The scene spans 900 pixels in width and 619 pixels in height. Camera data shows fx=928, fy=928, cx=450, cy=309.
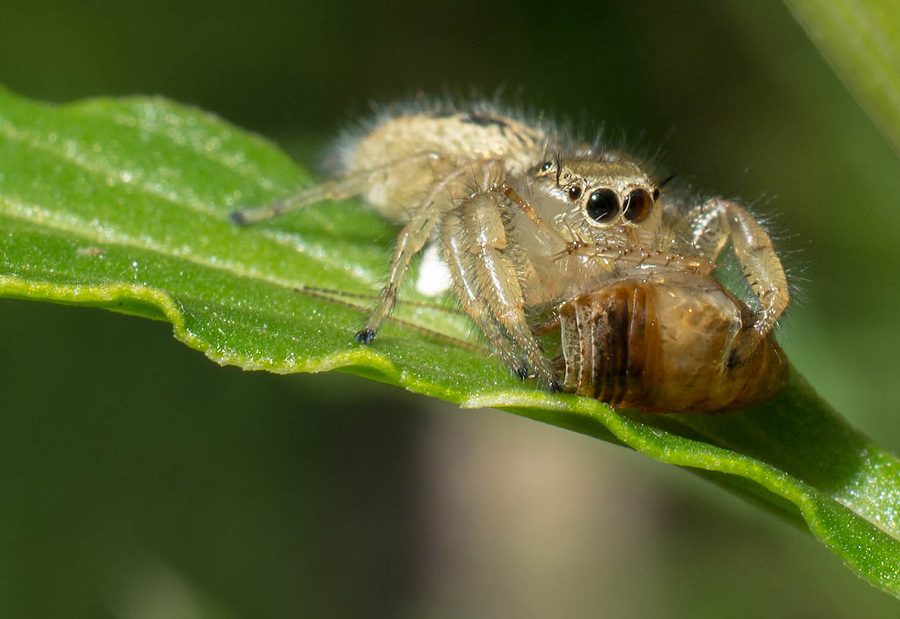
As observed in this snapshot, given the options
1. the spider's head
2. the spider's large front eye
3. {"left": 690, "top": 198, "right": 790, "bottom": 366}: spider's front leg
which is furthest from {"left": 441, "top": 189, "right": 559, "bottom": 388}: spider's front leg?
{"left": 690, "top": 198, "right": 790, "bottom": 366}: spider's front leg

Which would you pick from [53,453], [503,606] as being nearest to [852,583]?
[503,606]

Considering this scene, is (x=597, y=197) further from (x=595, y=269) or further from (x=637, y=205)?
(x=595, y=269)

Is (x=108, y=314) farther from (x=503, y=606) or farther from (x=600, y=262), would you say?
(x=600, y=262)

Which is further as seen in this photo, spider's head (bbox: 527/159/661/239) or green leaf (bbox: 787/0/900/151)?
spider's head (bbox: 527/159/661/239)

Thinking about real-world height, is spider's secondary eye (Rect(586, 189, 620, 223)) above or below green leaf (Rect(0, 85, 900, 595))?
above

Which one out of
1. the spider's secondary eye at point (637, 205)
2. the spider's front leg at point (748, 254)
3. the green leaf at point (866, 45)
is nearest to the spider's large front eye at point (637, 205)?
the spider's secondary eye at point (637, 205)

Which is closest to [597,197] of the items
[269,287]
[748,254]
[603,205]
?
[603,205]

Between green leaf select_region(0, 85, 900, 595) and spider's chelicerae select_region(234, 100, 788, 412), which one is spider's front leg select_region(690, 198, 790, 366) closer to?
spider's chelicerae select_region(234, 100, 788, 412)
